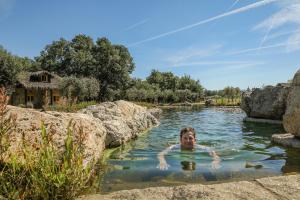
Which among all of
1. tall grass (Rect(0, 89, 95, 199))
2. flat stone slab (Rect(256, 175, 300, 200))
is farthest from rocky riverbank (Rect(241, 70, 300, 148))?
tall grass (Rect(0, 89, 95, 199))

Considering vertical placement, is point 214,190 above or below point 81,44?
below

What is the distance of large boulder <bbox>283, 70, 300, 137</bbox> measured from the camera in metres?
9.23

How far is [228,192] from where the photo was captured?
3.52m

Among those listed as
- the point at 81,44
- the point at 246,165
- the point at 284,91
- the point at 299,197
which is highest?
the point at 81,44

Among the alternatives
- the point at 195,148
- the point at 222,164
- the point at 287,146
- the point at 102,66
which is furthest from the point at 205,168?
the point at 102,66

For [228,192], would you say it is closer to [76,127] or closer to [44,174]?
[44,174]

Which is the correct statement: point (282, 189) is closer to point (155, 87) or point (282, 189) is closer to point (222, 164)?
point (222, 164)

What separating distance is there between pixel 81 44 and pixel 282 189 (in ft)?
199

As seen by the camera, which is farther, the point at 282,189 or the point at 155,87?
the point at 155,87

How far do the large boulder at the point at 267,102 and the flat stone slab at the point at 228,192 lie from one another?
1840 centimetres

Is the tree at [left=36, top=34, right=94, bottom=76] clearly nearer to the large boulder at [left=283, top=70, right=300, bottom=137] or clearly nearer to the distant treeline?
the distant treeline

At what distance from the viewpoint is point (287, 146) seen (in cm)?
991

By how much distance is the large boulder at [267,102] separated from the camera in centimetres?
2108

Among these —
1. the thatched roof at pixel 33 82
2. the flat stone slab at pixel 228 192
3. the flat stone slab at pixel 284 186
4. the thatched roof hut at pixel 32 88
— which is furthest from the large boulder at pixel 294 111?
the thatched roof at pixel 33 82
